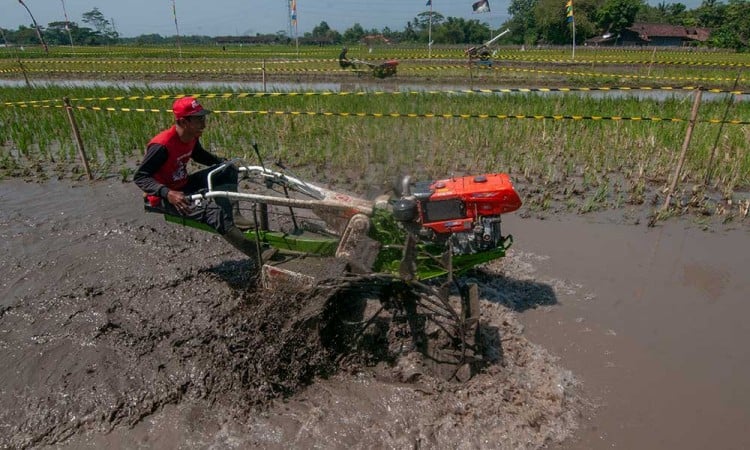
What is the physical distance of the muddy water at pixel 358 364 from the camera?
9.79ft

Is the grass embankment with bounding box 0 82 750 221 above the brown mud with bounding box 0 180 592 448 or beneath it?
above

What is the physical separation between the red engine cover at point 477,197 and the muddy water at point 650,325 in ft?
3.51

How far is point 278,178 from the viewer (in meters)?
4.28

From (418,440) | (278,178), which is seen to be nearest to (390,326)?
(418,440)

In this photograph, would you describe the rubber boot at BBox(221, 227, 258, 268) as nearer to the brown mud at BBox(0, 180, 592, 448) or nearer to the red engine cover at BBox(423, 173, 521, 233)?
the brown mud at BBox(0, 180, 592, 448)

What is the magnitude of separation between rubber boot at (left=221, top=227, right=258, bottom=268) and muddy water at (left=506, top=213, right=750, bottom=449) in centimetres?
238

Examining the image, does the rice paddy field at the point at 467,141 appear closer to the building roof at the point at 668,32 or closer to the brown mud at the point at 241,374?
the brown mud at the point at 241,374

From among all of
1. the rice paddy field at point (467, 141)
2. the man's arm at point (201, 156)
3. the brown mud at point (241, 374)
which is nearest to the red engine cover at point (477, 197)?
the rice paddy field at point (467, 141)

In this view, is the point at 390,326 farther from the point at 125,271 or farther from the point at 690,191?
the point at 690,191

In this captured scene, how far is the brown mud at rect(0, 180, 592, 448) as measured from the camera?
117 inches

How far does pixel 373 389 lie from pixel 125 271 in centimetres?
298

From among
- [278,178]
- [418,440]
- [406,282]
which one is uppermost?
[278,178]

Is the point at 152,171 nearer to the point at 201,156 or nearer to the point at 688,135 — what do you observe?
the point at 201,156

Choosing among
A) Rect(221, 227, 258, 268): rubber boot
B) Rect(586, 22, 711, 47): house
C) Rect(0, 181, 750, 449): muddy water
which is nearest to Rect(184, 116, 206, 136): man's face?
Rect(221, 227, 258, 268): rubber boot
